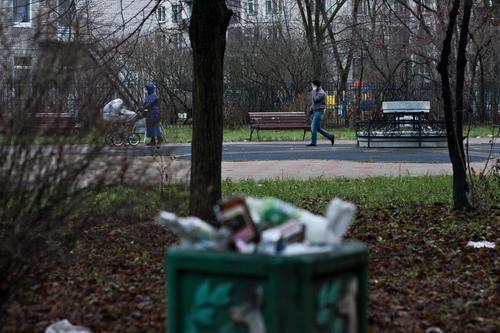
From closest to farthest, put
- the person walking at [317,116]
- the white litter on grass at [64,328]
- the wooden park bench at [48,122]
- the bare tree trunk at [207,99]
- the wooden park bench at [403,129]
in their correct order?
1. the wooden park bench at [48,122]
2. the white litter on grass at [64,328]
3. the bare tree trunk at [207,99]
4. the wooden park bench at [403,129]
5. the person walking at [317,116]

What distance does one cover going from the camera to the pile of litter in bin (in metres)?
2.59

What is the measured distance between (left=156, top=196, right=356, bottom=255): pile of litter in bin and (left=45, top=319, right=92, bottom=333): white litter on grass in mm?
1776

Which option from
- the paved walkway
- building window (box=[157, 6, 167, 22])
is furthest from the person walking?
building window (box=[157, 6, 167, 22])

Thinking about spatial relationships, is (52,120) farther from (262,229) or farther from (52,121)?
(262,229)

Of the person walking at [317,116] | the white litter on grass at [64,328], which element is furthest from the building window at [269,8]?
the white litter on grass at [64,328]

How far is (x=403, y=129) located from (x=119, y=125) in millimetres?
17956

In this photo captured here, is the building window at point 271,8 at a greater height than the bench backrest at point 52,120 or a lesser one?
greater

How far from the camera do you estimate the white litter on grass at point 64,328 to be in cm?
423

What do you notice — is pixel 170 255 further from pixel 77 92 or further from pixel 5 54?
pixel 5 54

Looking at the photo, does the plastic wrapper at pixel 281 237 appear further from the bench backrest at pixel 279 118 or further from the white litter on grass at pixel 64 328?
the bench backrest at pixel 279 118

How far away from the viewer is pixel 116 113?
4.79m

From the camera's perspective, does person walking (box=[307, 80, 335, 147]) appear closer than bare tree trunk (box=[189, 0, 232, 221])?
No

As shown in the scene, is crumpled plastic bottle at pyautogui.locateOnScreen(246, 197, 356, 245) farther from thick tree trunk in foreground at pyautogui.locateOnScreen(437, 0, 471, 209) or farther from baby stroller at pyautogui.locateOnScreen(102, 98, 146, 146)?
thick tree trunk in foreground at pyautogui.locateOnScreen(437, 0, 471, 209)

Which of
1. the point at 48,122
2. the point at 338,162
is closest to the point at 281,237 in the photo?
the point at 48,122
